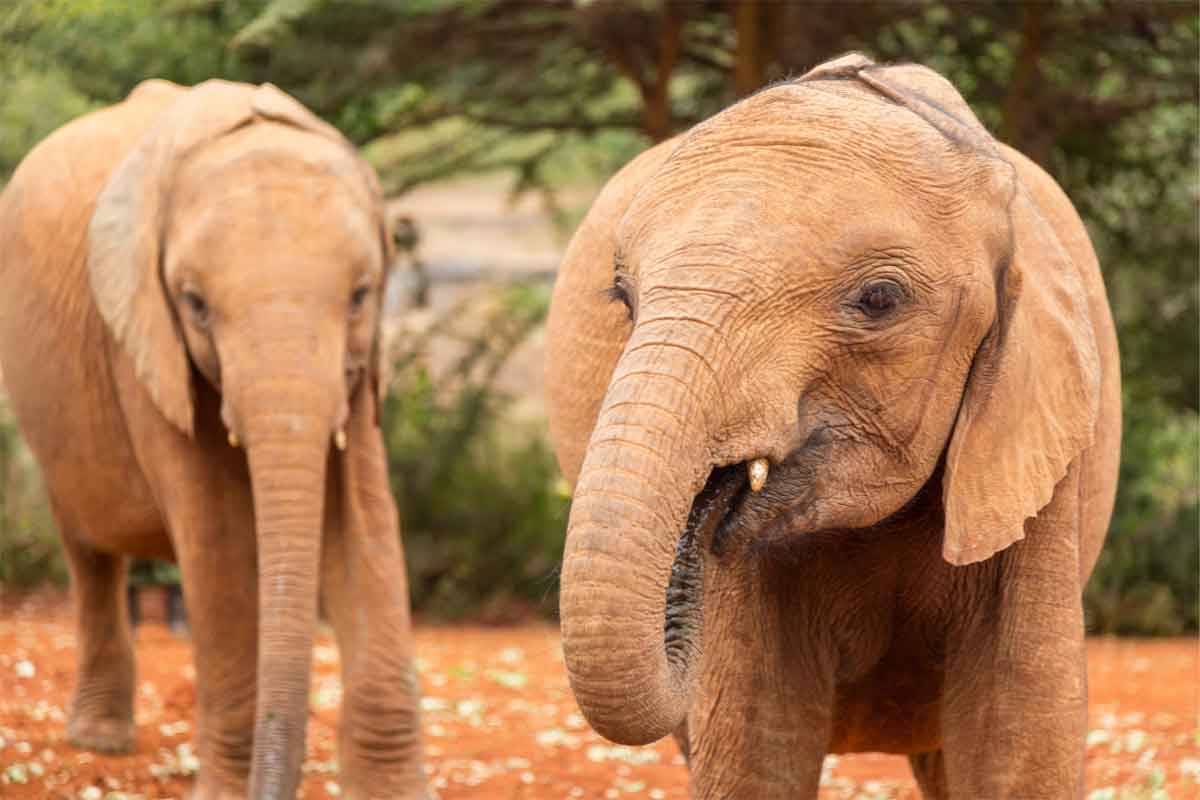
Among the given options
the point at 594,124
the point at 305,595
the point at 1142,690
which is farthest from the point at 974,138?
the point at 594,124

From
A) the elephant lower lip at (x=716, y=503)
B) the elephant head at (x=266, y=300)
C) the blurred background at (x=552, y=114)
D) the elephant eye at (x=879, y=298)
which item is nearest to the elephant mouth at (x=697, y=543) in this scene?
the elephant lower lip at (x=716, y=503)

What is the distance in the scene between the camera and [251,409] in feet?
20.9

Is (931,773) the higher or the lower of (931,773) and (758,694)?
the lower

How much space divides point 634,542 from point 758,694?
1.09 metres

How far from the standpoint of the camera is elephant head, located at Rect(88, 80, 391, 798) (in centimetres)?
631

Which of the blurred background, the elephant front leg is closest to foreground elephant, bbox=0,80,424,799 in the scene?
the elephant front leg

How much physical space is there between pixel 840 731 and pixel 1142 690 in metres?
5.93

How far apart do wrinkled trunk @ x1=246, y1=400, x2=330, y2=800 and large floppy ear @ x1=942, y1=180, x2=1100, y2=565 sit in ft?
9.65

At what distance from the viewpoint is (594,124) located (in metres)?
13.1

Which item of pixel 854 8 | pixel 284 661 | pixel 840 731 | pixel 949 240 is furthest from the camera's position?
pixel 854 8

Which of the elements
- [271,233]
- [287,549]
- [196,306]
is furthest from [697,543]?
[196,306]

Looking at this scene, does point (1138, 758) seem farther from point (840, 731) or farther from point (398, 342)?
point (398, 342)

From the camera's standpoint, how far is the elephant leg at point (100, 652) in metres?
8.35

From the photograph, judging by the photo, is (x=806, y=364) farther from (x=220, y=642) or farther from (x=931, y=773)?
(x=220, y=642)
